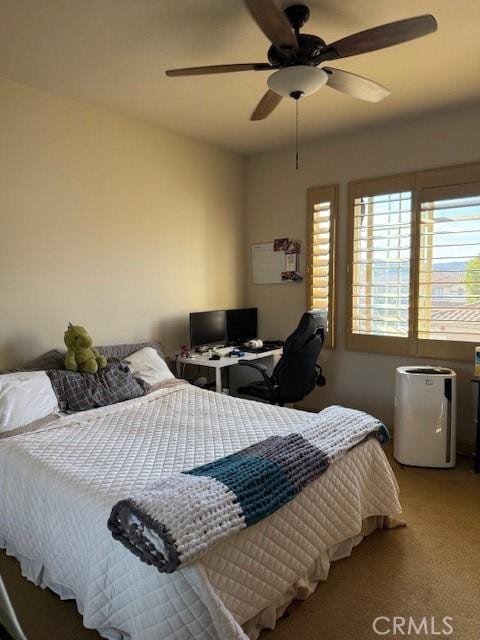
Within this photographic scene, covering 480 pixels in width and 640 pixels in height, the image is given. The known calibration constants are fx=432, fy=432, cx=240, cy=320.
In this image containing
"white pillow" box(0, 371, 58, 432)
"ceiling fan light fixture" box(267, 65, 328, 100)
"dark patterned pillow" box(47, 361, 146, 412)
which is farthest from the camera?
"dark patterned pillow" box(47, 361, 146, 412)

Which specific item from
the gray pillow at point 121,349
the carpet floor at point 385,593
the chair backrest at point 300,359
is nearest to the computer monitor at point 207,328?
the gray pillow at point 121,349

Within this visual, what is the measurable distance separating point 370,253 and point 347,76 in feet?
6.09

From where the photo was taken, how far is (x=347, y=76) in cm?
213

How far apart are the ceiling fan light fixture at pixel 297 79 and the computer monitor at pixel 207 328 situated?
2.15 m

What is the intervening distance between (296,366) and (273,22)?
2.25 metres

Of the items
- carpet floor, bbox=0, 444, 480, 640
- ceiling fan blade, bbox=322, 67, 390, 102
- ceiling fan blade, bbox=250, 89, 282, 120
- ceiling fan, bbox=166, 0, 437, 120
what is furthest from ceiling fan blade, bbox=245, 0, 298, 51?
carpet floor, bbox=0, 444, 480, 640

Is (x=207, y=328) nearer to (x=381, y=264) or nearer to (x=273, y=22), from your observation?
(x=381, y=264)

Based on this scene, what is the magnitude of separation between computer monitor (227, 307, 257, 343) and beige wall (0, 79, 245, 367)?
220 millimetres

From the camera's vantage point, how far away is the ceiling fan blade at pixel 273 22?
1.59 metres

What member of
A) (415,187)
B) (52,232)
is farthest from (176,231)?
(415,187)

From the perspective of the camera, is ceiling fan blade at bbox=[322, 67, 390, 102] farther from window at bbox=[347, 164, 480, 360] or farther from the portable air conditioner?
the portable air conditioner

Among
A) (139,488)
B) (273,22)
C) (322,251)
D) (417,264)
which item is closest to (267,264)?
(322,251)

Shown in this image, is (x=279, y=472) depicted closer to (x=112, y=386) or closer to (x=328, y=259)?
(x=112, y=386)

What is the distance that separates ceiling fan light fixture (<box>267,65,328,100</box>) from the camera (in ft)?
6.39
